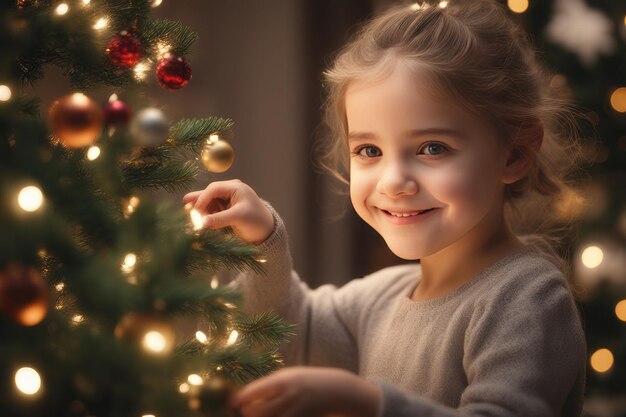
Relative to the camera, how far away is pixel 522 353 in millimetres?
868

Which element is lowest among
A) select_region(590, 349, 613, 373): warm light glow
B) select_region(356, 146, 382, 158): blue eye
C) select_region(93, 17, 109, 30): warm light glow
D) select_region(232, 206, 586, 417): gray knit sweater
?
select_region(590, 349, 613, 373): warm light glow

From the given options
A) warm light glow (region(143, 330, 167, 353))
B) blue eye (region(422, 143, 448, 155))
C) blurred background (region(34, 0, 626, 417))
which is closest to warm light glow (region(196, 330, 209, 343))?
warm light glow (region(143, 330, 167, 353))

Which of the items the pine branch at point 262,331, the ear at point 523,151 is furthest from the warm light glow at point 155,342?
the ear at point 523,151

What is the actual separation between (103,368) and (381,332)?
618 millimetres

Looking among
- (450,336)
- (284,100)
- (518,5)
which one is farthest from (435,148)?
(284,100)

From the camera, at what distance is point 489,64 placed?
3.41 ft

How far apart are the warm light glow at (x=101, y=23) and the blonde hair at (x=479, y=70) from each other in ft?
1.23

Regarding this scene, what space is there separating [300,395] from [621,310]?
118cm

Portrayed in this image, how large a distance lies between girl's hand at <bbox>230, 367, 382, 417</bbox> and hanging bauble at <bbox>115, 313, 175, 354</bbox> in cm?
10

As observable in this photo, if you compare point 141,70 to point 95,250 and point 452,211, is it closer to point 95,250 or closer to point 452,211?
point 95,250

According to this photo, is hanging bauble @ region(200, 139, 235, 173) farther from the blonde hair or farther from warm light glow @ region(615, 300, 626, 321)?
warm light glow @ region(615, 300, 626, 321)

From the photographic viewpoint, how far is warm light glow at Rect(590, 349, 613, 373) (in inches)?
61.8

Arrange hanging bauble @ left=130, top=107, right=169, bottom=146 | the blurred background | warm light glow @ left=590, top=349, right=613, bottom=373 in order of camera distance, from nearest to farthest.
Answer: hanging bauble @ left=130, top=107, right=169, bottom=146, warm light glow @ left=590, top=349, right=613, bottom=373, the blurred background

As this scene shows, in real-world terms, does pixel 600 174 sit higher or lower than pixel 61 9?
lower
